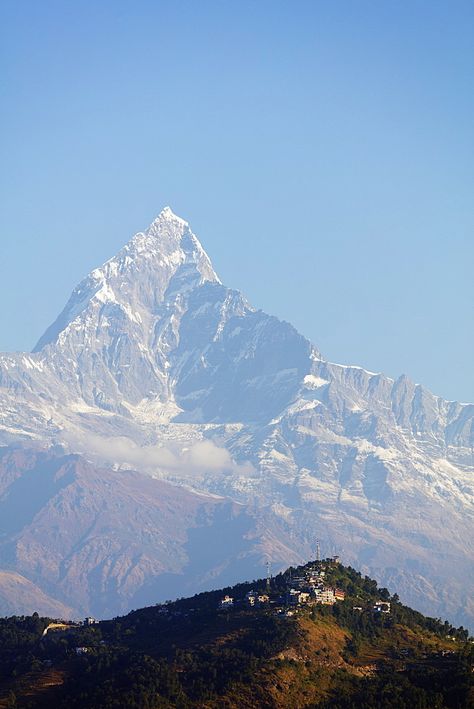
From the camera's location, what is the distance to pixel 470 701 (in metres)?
177

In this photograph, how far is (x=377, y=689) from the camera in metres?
185

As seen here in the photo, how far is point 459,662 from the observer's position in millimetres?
198125

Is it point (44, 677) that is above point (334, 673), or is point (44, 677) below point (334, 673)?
below

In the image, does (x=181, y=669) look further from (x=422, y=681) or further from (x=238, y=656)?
(x=422, y=681)

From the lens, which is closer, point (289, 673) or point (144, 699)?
point (144, 699)

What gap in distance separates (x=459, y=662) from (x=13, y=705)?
61.1 m

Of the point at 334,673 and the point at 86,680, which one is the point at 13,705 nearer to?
the point at 86,680

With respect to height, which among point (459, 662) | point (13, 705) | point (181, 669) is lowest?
point (13, 705)

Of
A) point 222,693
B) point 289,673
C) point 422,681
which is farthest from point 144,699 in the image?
point 422,681

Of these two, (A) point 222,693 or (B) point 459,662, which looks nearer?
(A) point 222,693

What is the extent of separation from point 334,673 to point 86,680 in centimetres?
3311

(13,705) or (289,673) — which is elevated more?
(289,673)

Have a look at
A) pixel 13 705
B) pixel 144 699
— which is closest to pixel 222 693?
pixel 144 699

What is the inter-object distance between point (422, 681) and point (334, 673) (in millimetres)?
12051
